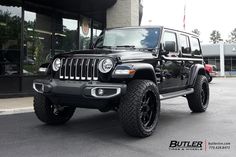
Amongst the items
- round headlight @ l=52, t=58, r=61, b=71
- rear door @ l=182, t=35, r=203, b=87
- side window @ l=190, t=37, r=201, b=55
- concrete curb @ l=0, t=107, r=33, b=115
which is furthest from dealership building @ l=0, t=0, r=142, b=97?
rear door @ l=182, t=35, r=203, b=87

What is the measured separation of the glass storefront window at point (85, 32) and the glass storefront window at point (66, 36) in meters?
0.37

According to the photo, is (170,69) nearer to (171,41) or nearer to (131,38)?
(171,41)

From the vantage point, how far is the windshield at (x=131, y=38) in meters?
7.42

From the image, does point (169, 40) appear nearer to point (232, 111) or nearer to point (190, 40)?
point (190, 40)

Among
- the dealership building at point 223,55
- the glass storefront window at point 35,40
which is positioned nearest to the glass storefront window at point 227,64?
the dealership building at point 223,55

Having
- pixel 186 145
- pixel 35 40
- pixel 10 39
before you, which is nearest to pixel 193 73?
pixel 186 145

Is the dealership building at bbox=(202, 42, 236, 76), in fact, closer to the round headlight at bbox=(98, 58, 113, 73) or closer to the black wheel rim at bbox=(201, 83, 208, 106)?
the black wheel rim at bbox=(201, 83, 208, 106)

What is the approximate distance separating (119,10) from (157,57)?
9762 mm

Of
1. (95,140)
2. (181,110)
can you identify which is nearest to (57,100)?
(95,140)

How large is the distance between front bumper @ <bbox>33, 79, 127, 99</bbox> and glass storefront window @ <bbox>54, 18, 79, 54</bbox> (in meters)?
9.65

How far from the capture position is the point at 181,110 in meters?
10.2

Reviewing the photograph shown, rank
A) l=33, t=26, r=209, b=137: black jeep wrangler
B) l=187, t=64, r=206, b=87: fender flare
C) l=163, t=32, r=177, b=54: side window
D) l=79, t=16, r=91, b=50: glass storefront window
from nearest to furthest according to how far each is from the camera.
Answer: l=33, t=26, r=209, b=137: black jeep wrangler
l=163, t=32, r=177, b=54: side window
l=187, t=64, r=206, b=87: fender flare
l=79, t=16, r=91, b=50: glass storefront window

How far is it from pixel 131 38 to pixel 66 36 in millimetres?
9287

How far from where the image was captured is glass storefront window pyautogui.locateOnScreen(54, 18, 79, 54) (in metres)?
16.0
